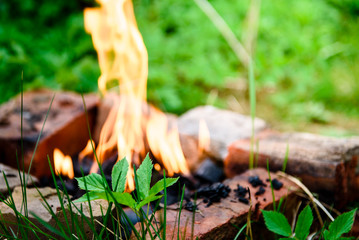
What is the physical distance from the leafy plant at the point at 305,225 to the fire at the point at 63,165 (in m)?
1.15

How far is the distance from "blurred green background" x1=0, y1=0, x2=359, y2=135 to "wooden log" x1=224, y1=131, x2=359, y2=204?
1.39 metres

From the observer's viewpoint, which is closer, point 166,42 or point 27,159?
point 27,159

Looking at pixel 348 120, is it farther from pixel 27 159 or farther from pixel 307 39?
pixel 27 159

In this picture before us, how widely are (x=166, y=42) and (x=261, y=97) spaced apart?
1.28 meters

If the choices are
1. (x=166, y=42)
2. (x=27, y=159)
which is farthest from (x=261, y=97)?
(x=27, y=159)

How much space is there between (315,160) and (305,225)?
25.4 inches

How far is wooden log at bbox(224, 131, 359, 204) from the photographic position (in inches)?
72.5

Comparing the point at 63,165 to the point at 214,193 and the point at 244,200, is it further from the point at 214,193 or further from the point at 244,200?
the point at 244,200

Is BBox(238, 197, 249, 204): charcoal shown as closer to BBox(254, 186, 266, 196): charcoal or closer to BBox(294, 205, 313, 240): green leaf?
BBox(254, 186, 266, 196): charcoal

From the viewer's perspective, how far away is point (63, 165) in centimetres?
214

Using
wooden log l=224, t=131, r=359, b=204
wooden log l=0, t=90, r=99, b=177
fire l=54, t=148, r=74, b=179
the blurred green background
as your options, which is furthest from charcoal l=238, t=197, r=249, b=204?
the blurred green background

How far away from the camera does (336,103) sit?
3.92 m

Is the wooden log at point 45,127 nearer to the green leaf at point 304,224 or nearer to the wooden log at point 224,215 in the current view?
the wooden log at point 224,215

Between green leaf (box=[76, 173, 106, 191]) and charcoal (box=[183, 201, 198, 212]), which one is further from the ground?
green leaf (box=[76, 173, 106, 191])
